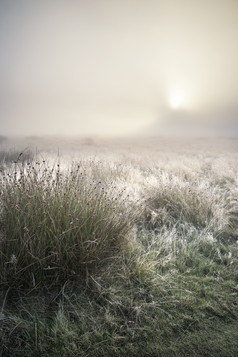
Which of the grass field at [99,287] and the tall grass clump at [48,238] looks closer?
the grass field at [99,287]

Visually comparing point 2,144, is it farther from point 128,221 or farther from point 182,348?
point 182,348

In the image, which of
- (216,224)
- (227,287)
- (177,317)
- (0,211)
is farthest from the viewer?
(216,224)

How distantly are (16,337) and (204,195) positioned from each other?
3.44 m

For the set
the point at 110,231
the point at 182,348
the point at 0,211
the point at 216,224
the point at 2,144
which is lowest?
the point at 182,348

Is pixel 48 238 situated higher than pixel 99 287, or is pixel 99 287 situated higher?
pixel 48 238

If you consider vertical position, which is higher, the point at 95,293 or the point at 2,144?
the point at 2,144

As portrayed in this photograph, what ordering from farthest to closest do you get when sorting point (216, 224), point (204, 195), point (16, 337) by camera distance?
point (204, 195) < point (216, 224) < point (16, 337)

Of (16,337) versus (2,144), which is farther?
(2,144)

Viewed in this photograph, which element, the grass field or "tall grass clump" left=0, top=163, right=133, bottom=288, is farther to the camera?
"tall grass clump" left=0, top=163, right=133, bottom=288

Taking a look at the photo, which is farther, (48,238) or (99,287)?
(48,238)

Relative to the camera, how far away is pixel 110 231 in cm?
242

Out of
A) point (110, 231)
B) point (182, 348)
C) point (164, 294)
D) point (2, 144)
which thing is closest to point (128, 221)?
point (110, 231)

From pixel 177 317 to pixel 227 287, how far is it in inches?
28.5

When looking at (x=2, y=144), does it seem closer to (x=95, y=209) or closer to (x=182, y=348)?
(x=95, y=209)
